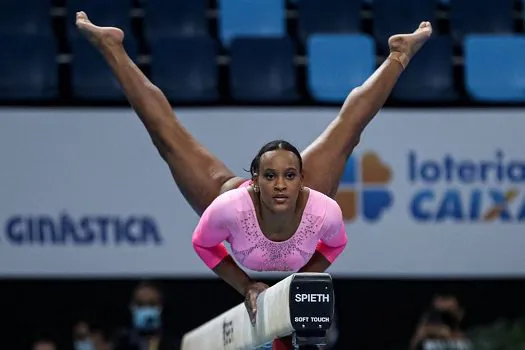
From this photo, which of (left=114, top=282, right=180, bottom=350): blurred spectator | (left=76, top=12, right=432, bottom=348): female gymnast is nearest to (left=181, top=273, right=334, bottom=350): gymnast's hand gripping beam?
(left=76, top=12, right=432, bottom=348): female gymnast

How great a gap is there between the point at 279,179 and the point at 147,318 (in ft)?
10.5

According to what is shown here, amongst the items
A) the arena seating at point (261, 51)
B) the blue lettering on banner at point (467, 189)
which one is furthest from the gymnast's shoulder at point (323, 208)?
the arena seating at point (261, 51)

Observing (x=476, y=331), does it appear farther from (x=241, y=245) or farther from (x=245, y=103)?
(x=241, y=245)

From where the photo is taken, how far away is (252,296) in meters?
4.83

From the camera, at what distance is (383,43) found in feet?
30.0

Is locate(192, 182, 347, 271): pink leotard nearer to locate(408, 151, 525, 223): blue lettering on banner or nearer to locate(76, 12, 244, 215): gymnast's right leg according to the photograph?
locate(76, 12, 244, 215): gymnast's right leg

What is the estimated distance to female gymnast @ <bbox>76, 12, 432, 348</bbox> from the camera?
4973 mm

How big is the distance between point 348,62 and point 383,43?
0.48m

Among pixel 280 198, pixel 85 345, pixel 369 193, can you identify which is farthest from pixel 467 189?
pixel 280 198

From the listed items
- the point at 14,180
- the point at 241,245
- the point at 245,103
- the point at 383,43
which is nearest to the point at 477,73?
the point at 383,43

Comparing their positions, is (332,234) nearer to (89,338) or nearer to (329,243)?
(329,243)

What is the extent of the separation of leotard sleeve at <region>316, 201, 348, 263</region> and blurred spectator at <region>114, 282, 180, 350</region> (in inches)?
97.2

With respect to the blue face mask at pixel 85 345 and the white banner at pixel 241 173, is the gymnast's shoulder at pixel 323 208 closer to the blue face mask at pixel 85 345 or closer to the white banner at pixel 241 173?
the white banner at pixel 241 173

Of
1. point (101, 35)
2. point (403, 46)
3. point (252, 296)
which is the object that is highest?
point (101, 35)
